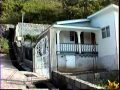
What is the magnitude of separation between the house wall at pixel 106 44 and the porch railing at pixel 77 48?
2.06 feet

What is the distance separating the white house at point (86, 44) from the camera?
965 inches

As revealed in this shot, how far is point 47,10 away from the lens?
47438 millimetres

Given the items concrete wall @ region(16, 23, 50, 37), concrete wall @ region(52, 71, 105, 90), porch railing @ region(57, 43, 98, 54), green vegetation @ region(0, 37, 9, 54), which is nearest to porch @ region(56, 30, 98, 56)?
porch railing @ region(57, 43, 98, 54)

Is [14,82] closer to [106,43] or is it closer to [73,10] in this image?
[106,43]

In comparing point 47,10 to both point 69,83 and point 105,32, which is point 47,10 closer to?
point 105,32

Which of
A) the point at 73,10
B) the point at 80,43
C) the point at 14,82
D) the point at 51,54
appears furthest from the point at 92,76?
the point at 73,10

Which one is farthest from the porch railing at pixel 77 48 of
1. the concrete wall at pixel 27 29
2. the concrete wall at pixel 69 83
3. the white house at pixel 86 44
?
the concrete wall at pixel 27 29

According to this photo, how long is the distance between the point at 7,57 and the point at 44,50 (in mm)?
7939

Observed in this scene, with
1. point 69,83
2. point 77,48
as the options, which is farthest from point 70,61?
point 69,83

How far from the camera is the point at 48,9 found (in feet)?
157

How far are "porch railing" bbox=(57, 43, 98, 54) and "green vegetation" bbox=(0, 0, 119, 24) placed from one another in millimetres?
15750

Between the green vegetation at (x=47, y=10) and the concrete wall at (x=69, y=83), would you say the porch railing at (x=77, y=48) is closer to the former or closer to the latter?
the concrete wall at (x=69, y=83)

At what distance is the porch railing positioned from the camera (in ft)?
90.3

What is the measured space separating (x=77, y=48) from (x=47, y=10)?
2067 cm
